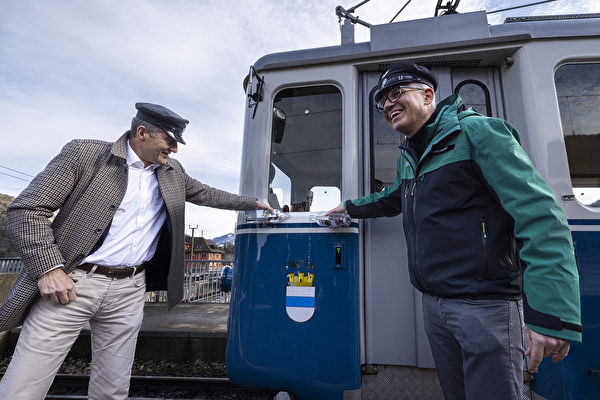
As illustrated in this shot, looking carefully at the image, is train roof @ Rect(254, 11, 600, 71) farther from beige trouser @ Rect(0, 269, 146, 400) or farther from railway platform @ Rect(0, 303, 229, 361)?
railway platform @ Rect(0, 303, 229, 361)

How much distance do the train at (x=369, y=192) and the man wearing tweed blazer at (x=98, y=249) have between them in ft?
2.00

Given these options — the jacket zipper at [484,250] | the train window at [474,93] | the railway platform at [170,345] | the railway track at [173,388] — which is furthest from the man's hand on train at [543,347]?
the railway platform at [170,345]

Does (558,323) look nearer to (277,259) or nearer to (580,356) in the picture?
(580,356)

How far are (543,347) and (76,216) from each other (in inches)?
91.6

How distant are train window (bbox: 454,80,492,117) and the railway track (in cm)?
341

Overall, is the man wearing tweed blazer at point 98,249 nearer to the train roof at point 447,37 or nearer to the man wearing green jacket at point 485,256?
the train roof at point 447,37

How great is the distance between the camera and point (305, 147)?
2533mm

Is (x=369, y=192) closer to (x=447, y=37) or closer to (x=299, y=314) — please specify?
(x=299, y=314)

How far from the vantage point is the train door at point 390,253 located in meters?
2.16

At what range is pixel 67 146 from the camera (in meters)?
1.85

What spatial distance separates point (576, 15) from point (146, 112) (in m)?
3.22

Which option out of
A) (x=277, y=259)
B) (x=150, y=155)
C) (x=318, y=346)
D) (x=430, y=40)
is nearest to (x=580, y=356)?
(x=318, y=346)

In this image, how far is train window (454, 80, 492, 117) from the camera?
241cm

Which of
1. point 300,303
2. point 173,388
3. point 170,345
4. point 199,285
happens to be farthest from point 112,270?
point 199,285
